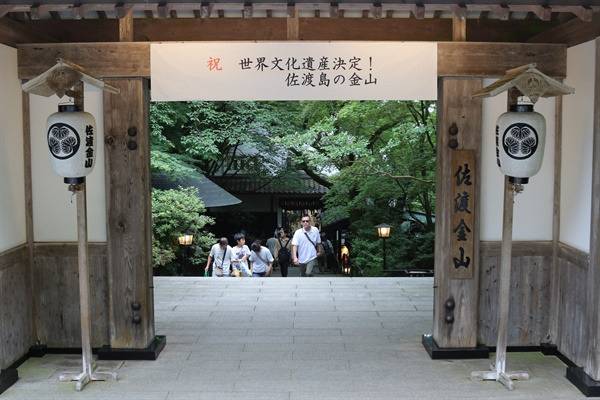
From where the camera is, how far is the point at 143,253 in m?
6.15

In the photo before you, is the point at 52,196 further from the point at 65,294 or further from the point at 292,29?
the point at 292,29

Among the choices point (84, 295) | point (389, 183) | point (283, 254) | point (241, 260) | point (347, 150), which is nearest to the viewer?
point (84, 295)

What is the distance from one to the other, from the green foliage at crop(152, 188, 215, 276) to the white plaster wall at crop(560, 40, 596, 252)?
25.8 feet

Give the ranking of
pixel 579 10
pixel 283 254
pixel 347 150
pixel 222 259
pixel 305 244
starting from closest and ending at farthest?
pixel 579 10 → pixel 305 244 → pixel 222 259 → pixel 283 254 → pixel 347 150

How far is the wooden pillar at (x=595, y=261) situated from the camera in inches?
204

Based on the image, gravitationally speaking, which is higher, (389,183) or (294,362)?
(389,183)

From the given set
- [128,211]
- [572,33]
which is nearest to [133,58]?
[128,211]

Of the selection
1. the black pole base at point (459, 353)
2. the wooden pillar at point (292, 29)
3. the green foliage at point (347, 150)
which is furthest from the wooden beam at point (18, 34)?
the green foliage at point (347, 150)

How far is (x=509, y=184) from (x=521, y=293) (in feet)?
5.09

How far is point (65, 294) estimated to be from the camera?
6332 millimetres

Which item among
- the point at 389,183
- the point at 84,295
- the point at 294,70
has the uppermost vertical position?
the point at 294,70

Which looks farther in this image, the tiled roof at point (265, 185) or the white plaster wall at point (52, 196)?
the tiled roof at point (265, 185)

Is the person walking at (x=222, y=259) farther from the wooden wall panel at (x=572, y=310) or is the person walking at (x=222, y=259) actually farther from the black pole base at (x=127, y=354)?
the wooden wall panel at (x=572, y=310)

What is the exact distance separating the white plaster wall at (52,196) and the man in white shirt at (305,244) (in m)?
5.13
